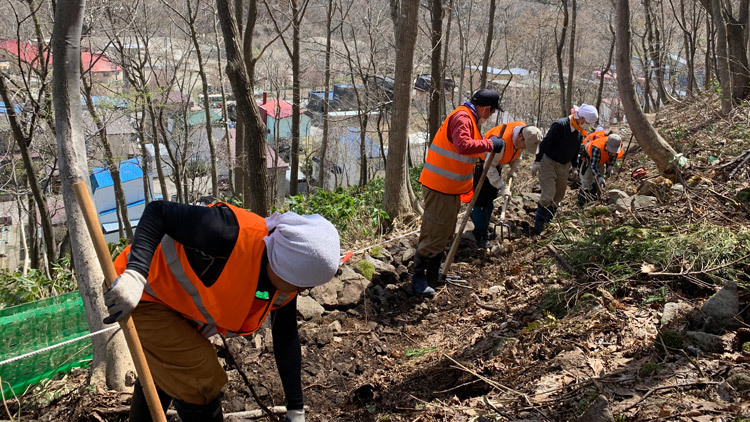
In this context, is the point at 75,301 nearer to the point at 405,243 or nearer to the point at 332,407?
the point at 332,407

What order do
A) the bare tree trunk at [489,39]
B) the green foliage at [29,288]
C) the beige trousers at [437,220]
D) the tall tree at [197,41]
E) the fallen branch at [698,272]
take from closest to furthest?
the fallen branch at [698,272] < the beige trousers at [437,220] < the green foliage at [29,288] < the tall tree at [197,41] < the bare tree trunk at [489,39]

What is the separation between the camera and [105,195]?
25.2m

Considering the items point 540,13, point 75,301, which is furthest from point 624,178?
point 540,13

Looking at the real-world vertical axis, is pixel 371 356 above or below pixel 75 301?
below

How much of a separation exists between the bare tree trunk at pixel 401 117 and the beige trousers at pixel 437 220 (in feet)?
7.25

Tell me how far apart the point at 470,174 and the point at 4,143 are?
17.4 metres

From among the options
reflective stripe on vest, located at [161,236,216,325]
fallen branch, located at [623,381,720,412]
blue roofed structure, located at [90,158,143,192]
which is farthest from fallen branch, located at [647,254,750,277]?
blue roofed structure, located at [90,158,143,192]

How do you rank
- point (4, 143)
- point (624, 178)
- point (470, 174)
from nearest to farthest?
1. point (470, 174)
2. point (624, 178)
3. point (4, 143)

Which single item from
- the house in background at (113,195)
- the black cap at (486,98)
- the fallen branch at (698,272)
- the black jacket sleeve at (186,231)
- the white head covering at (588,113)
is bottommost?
Result: the house in background at (113,195)

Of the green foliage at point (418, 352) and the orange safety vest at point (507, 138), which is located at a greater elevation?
the orange safety vest at point (507, 138)

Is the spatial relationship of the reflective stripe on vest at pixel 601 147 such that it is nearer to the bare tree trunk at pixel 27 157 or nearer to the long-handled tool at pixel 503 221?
the long-handled tool at pixel 503 221

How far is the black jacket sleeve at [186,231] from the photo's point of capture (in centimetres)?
201

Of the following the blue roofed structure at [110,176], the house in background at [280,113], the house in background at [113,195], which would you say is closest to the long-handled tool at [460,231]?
the house in background at [280,113]

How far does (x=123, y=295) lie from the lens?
1.86 metres
